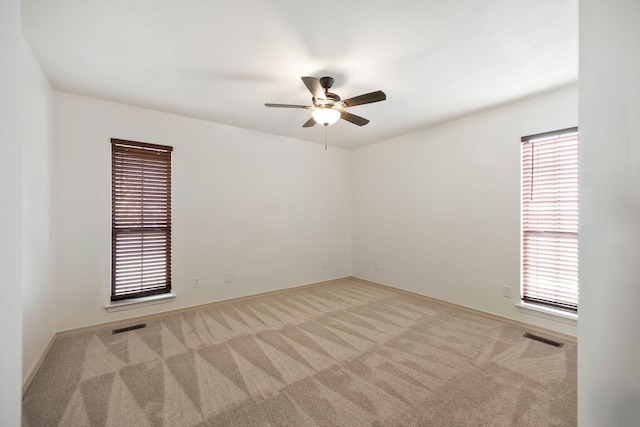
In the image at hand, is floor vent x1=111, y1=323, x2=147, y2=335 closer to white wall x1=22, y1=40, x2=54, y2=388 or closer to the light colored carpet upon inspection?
the light colored carpet

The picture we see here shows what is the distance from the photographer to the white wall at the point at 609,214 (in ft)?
2.21

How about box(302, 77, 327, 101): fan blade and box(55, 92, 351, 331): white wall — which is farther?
box(55, 92, 351, 331): white wall

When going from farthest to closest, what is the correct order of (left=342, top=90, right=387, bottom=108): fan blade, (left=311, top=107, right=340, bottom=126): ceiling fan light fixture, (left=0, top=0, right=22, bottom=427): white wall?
(left=311, top=107, right=340, bottom=126): ceiling fan light fixture
(left=342, top=90, right=387, bottom=108): fan blade
(left=0, top=0, right=22, bottom=427): white wall

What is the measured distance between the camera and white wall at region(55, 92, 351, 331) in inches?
113

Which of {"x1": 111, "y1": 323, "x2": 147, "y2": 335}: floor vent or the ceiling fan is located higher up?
the ceiling fan

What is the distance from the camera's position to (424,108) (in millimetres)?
3215

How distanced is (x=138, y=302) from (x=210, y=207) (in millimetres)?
1431

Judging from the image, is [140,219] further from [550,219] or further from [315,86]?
[550,219]

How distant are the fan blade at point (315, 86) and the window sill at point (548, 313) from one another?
3160 millimetres

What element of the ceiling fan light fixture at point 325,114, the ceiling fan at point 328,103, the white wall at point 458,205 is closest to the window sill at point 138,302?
the ceiling fan at point 328,103

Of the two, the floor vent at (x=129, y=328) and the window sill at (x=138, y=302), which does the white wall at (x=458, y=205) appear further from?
the floor vent at (x=129, y=328)

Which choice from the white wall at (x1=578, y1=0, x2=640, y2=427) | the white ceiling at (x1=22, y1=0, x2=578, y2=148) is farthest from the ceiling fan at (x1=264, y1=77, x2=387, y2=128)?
the white wall at (x1=578, y1=0, x2=640, y2=427)

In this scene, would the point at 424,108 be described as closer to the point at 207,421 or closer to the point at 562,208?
the point at 562,208

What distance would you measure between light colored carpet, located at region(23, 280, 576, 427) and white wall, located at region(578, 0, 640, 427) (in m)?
1.24
